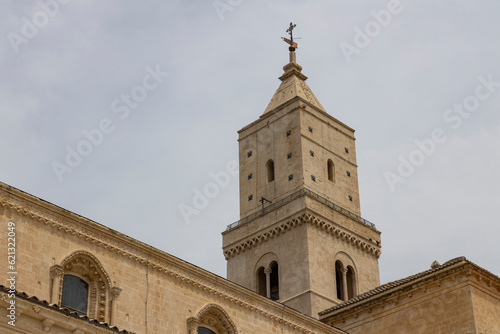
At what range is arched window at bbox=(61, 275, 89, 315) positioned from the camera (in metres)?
21.7

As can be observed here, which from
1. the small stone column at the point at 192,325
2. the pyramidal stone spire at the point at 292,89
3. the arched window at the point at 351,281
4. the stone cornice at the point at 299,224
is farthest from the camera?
the pyramidal stone spire at the point at 292,89

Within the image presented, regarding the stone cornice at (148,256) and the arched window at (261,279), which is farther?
the arched window at (261,279)

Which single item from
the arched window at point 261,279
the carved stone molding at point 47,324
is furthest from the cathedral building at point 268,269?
the arched window at point 261,279

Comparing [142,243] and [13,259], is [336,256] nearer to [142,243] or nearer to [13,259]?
[142,243]

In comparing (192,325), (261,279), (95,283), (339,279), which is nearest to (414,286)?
(192,325)

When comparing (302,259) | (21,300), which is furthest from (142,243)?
(302,259)

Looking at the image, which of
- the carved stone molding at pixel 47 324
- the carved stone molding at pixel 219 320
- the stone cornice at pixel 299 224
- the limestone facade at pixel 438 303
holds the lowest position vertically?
the carved stone molding at pixel 47 324

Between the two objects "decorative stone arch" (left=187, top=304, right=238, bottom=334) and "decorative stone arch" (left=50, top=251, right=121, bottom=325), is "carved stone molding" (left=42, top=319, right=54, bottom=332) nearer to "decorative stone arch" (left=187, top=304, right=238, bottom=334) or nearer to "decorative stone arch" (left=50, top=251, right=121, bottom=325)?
"decorative stone arch" (left=50, top=251, right=121, bottom=325)

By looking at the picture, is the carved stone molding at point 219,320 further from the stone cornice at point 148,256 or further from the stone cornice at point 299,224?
the stone cornice at point 299,224

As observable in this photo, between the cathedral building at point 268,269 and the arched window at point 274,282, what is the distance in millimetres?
65

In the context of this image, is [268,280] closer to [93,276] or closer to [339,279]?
[339,279]

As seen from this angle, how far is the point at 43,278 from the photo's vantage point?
2102 centimetres

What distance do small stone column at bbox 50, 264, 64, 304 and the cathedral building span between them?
24 mm

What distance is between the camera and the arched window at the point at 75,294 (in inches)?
854
